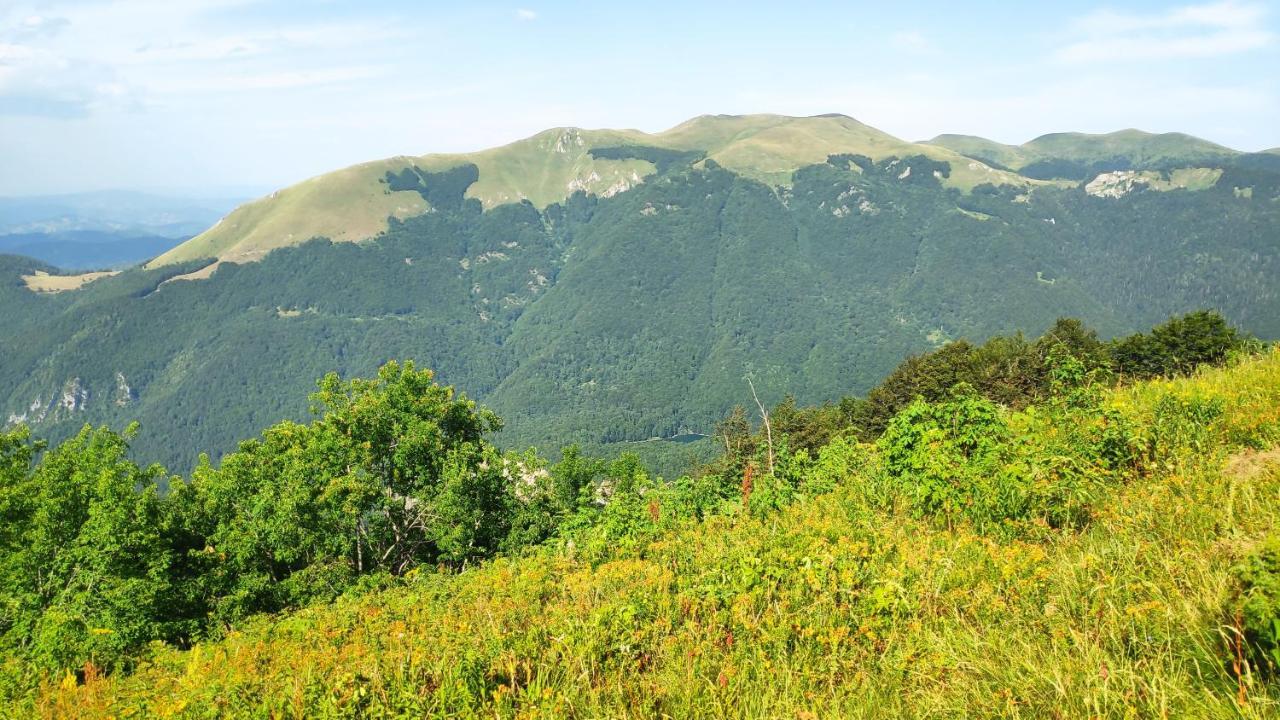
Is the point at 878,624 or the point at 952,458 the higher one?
the point at 952,458

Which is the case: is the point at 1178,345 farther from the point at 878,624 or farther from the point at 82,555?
the point at 82,555

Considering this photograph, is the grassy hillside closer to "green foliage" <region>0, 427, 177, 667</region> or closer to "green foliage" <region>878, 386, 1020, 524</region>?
"green foliage" <region>878, 386, 1020, 524</region>

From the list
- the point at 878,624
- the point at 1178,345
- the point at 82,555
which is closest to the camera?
the point at 878,624

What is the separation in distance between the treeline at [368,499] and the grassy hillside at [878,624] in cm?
37

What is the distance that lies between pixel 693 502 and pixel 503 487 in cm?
1774

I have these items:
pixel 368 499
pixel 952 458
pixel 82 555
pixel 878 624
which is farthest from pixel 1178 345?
pixel 82 555

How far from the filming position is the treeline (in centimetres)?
888

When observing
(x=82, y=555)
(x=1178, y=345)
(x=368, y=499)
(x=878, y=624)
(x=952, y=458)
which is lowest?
(x=368, y=499)

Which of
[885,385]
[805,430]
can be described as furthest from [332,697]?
[885,385]

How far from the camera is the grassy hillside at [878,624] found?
13.2ft

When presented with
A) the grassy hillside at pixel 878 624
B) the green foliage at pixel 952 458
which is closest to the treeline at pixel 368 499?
the green foliage at pixel 952 458

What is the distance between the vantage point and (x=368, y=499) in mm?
24219

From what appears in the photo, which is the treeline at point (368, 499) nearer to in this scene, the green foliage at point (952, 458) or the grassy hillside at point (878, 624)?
the green foliage at point (952, 458)

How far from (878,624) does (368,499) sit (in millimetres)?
23098
